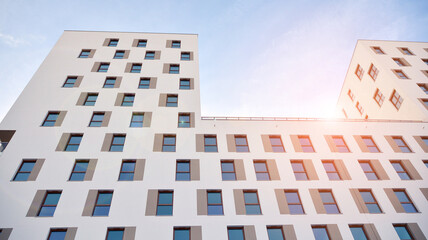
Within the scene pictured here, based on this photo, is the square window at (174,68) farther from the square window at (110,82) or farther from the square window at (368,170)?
the square window at (368,170)

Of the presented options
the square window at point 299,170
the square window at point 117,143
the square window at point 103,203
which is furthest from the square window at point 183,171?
the square window at point 299,170

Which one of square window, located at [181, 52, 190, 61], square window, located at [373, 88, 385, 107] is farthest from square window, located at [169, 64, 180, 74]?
square window, located at [373, 88, 385, 107]

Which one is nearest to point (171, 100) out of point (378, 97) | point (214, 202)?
point (214, 202)

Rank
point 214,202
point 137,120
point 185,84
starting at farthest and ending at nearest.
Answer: point 185,84, point 137,120, point 214,202

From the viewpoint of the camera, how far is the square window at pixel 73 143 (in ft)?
69.6

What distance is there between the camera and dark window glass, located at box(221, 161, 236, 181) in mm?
20672

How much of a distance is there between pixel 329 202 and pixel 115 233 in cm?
1614

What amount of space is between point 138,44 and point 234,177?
2233 cm

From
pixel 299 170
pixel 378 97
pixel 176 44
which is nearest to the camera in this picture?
pixel 299 170

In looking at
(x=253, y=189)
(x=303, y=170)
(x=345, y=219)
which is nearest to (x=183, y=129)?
(x=253, y=189)

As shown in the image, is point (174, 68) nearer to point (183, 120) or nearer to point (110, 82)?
point (110, 82)

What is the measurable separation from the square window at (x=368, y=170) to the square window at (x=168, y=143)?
1703 cm

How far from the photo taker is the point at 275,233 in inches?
698

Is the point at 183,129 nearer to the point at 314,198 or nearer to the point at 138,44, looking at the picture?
the point at 314,198
